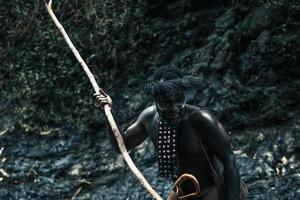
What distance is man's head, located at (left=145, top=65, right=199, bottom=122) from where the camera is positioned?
3062 millimetres

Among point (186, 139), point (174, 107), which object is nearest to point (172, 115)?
point (174, 107)

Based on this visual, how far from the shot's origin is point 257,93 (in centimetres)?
631

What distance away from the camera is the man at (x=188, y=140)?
312 centimetres

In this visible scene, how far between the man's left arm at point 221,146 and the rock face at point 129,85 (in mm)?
2263

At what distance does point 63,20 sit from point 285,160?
12.3 ft

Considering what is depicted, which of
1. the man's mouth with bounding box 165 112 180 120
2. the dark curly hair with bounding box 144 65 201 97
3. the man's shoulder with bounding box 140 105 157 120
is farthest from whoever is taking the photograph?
the man's shoulder with bounding box 140 105 157 120

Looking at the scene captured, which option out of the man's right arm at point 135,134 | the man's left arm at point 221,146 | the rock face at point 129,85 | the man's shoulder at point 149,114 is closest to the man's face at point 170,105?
the man's left arm at point 221,146

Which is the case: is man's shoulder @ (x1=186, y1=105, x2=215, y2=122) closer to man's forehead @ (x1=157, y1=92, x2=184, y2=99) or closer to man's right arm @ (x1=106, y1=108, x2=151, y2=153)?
man's forehead @ (x1=157, y1=92, x2=184, y2=99)

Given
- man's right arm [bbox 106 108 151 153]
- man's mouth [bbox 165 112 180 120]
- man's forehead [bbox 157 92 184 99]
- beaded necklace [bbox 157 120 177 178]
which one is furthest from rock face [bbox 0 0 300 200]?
man's forehead [bbox 157 92 184 99]

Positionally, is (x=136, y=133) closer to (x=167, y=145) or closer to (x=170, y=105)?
(x=167, y=145)

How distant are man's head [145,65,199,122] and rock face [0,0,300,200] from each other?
2495mm

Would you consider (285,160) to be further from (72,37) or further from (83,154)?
(72,37)

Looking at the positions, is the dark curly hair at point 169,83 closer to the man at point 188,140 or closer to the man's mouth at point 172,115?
the man at point 188,140

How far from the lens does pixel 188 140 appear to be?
10.5 feet
